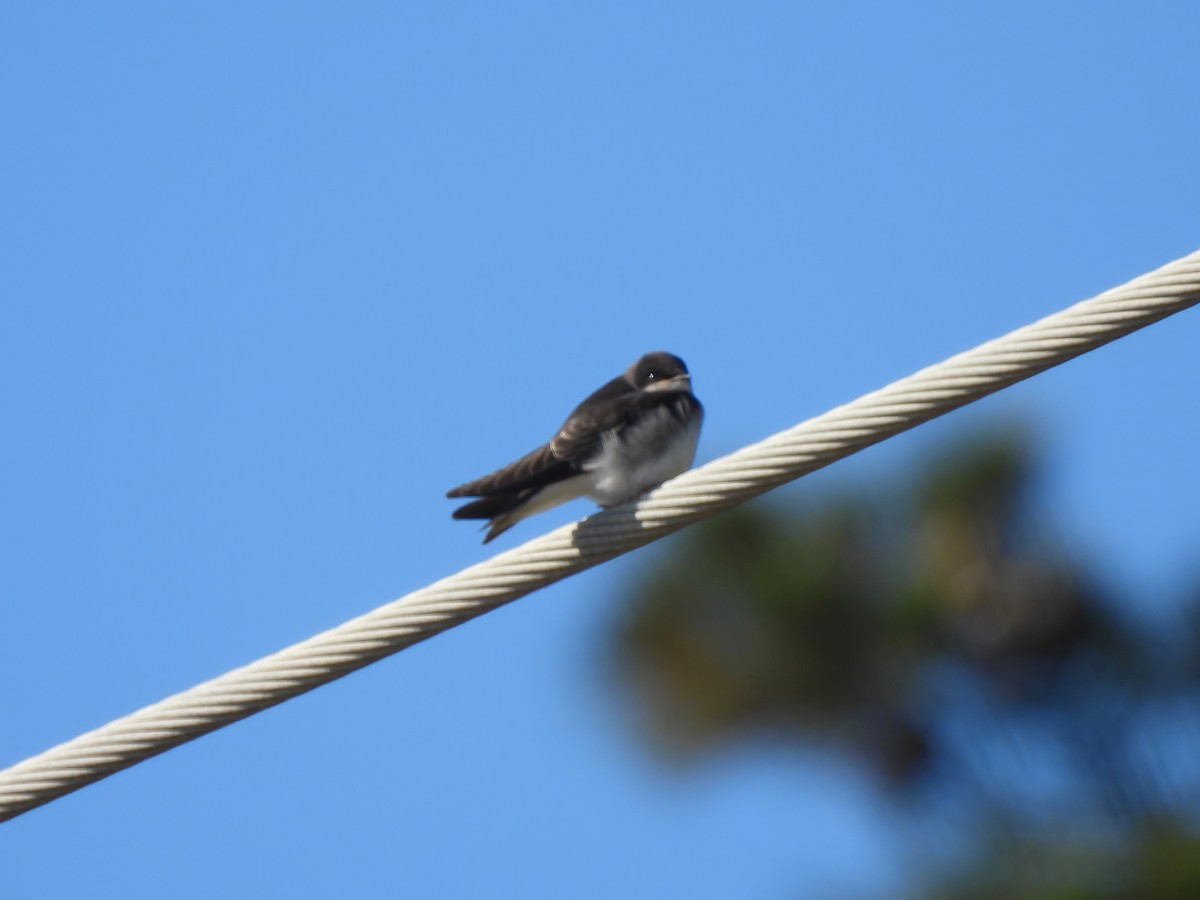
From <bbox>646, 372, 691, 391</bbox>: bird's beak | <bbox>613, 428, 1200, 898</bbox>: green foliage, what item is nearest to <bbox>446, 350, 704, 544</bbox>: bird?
<bbox>646, 372, 691, 391</bbox>: bird's beak

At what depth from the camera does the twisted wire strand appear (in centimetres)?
390

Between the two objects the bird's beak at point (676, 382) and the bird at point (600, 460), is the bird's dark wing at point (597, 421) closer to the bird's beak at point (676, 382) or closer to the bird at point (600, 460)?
the bird at point (600, 460)

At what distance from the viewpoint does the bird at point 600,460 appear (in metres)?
5.10

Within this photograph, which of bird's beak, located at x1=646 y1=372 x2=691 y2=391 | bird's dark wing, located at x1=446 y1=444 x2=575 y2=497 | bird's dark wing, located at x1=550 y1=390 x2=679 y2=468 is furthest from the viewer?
bird's beak, located at x1=646 y1=372 x2=691 y2=391

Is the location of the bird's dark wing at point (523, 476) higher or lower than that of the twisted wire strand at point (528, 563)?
higher

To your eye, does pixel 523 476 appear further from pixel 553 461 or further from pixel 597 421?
pixel 597 421

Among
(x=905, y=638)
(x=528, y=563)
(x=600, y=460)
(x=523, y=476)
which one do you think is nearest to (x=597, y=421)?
(x=600, y=460)

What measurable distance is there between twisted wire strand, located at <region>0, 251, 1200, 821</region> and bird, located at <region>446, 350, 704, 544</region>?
885 mm

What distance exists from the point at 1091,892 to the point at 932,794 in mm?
1728

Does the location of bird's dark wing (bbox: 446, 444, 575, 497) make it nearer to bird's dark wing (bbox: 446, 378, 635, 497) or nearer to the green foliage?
bird's dark wing (bbox: 446, 378, 635, 497)

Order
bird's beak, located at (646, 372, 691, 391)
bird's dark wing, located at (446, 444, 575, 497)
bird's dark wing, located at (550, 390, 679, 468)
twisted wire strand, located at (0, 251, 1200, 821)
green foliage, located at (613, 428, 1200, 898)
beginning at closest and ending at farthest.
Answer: twisted wire strand, located at (0, 251, 1200, 821) < bird's dark wing, located at (446, 444, 575, 497) < bird's dark wing, located at (550, 390, 679, 468) < bird's beak, located at (646, 372, 691, 391) < green foliage, located at (613, 428, 1200, 898)

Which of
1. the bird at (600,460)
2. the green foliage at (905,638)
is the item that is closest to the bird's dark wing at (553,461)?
the bird at (600,460)

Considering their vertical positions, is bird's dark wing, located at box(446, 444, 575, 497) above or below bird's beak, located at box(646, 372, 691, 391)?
below

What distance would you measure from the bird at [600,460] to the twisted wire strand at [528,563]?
0.88 metres
